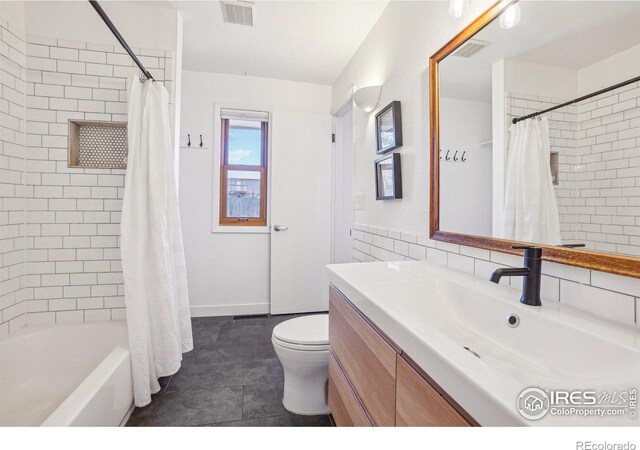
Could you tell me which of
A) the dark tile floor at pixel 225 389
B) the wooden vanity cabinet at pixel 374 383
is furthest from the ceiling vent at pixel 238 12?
the dark tile floor at pixel 225 389

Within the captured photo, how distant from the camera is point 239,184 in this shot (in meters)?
3.02

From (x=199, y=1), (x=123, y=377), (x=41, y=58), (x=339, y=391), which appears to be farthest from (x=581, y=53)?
(x=41, y=58)

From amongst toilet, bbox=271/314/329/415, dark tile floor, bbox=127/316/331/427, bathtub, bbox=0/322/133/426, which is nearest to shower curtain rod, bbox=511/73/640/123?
toilet, bbox=271/314/329/415

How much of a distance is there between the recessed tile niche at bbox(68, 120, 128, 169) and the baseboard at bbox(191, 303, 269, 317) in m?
1.57

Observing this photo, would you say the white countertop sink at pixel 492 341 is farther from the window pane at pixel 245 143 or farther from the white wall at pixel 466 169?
the window pane at pixel 245 143

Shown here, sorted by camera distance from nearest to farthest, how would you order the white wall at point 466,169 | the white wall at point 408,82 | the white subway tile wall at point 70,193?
the white wall at point 466,169
the white wall at point 408,82
the white subway tile wall at point 70,193

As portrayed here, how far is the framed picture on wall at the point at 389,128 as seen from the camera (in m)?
1.65

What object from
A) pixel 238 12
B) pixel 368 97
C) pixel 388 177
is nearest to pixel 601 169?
pixel 388 177

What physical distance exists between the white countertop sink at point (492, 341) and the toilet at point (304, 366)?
511 millimetres

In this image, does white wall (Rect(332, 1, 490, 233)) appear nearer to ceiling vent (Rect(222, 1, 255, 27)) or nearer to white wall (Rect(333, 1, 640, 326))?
white wall (Rect(333, 1, 640, 326))

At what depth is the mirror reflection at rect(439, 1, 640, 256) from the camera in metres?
0.70

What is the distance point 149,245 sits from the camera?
63.8 inches

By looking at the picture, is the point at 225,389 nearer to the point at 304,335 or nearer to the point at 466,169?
the point at 304,335

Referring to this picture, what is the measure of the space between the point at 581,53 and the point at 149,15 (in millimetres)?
2392
